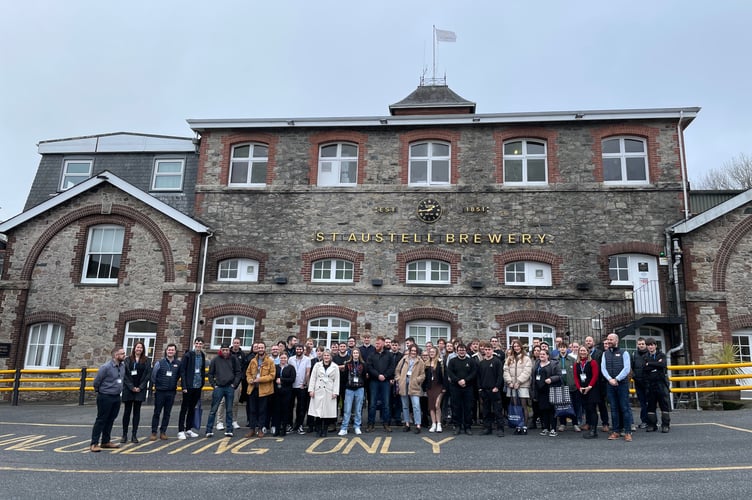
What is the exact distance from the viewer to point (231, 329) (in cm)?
1636

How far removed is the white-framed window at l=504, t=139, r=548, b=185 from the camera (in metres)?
16.5

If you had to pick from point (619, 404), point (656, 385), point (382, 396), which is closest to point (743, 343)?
point (656, 385)

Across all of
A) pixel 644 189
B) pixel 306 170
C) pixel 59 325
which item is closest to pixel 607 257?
pixel 644 189

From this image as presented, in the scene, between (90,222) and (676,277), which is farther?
(90,222)

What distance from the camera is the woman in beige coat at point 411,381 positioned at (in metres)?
9.75

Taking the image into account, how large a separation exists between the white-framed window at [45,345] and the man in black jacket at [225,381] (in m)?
9.79

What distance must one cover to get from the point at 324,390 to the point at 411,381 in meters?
1.59

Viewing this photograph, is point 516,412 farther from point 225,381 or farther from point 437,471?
point 225,381

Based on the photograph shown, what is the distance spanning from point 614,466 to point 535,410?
2.83m

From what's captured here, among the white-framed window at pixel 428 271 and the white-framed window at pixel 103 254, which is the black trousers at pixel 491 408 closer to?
the white-framed window at pixel 428 271

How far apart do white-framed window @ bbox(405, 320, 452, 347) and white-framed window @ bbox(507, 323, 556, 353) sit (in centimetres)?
180

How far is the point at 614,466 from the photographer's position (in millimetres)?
6910

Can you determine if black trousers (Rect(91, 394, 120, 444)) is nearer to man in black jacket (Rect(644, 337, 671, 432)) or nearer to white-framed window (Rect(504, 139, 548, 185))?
man in black jacket (Rect(644, 337, 671, 432))

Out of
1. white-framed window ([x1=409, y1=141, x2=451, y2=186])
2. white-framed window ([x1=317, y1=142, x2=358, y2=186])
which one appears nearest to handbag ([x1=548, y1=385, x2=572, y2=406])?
white-framed window ([x1=409, y1=141, x2=451, y2=186])
